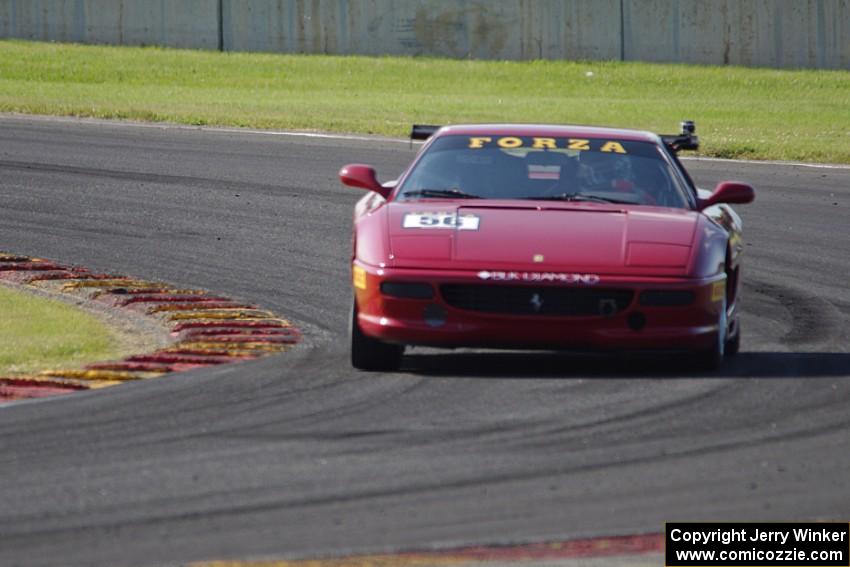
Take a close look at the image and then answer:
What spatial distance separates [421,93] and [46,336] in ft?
66.4

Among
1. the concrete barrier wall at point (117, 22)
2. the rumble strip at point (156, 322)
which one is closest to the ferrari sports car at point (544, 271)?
the rumble strip at point (156, 322)

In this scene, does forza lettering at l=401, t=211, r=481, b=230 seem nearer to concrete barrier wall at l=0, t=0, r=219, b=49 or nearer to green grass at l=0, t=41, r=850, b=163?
green grass at l=0, t=41, r=850, b=163

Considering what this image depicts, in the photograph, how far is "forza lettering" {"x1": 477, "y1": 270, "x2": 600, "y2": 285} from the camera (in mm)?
8523

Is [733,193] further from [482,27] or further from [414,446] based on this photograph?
[482,27]

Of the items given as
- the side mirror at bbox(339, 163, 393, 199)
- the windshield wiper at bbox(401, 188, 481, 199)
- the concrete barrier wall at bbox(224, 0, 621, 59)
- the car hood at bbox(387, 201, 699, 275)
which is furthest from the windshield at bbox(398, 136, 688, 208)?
the concrete barrier wall at bbox(224, 0, 621, 59)

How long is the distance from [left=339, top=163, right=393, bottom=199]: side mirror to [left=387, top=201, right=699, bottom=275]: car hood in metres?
0.45

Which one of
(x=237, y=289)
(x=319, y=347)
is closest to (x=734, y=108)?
(x=237, y=289)

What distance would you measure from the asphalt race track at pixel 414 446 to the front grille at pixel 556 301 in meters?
0.34

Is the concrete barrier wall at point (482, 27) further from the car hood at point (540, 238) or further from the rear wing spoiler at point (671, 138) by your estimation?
the car hood at point (540, 238)

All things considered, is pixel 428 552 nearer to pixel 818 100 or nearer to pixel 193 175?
pixel 193 175

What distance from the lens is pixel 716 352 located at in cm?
880

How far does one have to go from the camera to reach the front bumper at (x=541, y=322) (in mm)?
8523

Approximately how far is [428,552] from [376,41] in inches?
1099

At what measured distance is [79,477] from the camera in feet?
21.4
